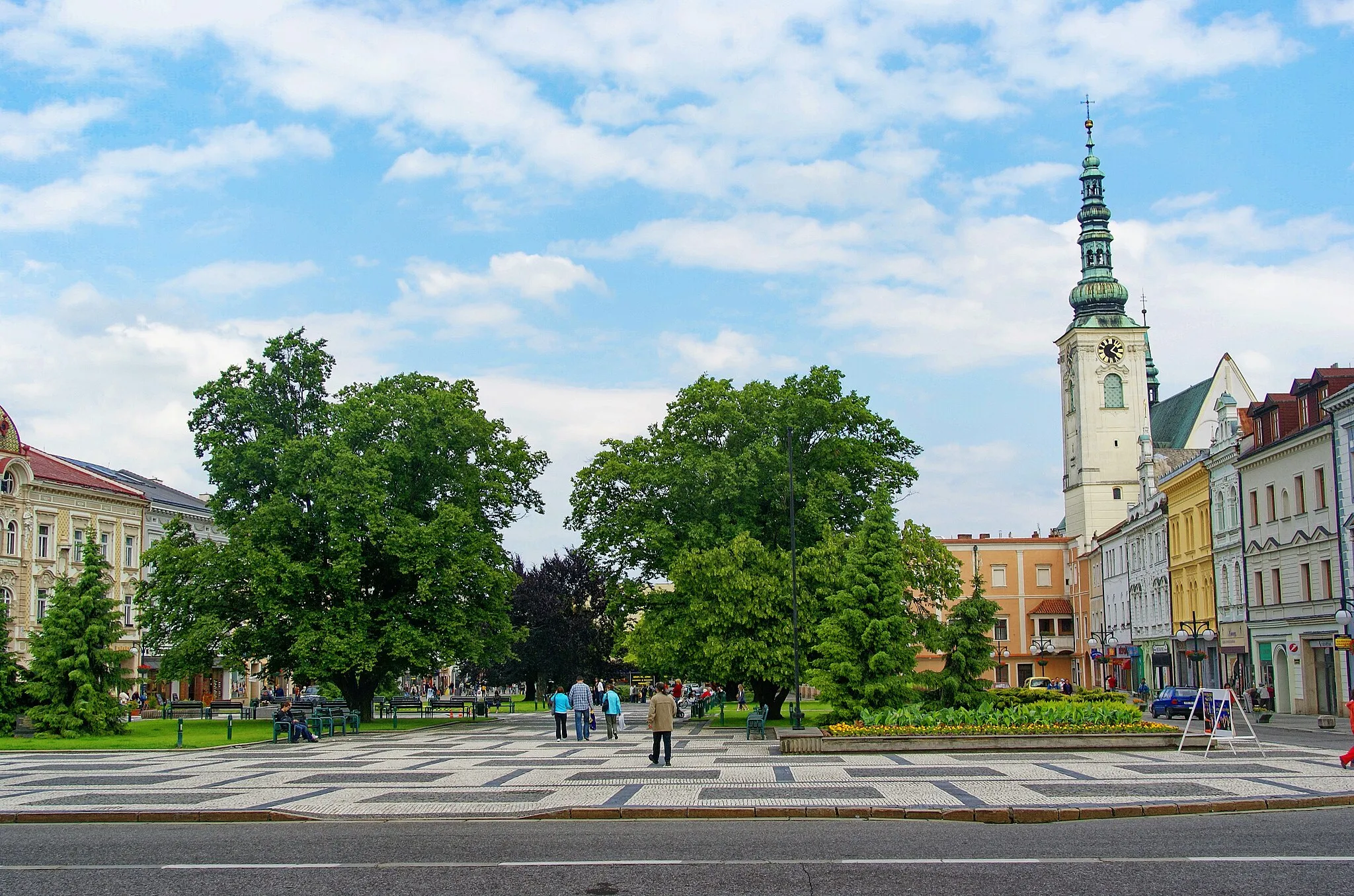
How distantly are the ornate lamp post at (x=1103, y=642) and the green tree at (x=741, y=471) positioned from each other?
1533 inches

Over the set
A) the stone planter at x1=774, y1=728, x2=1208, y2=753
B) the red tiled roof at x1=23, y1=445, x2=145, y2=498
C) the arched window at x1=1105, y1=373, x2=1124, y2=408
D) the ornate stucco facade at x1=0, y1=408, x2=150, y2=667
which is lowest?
the stone planter at x1=774, y1=728, x2=1208, y2=753

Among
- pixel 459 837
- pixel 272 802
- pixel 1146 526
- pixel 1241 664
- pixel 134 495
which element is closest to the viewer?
pixel 459 837

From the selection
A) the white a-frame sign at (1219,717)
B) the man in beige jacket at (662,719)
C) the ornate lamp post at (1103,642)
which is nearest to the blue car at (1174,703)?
the white a-frame sign at (1219,717)

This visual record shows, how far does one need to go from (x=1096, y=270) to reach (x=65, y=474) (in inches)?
3347

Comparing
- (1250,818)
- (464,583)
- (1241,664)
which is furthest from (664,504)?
(1250,818)

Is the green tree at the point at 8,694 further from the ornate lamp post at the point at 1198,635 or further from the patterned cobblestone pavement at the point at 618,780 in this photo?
the ornate lamp post at the point at 1198,635

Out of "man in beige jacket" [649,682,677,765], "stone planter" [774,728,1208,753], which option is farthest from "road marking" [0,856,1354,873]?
"stone planter" [774,728,1208,753]

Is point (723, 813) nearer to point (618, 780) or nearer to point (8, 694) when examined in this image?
point (618, 780)

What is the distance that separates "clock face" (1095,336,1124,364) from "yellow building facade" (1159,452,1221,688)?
42.5 metres

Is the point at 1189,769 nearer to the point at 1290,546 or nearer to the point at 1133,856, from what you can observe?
the point at 1133,856

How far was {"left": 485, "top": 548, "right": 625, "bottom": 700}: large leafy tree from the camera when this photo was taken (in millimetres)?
74625

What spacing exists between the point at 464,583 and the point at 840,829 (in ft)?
110

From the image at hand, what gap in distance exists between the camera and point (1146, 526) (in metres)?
75.1

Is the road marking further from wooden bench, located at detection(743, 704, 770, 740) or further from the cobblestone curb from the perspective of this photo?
wooden bench, located at detection(743, 704, 770, 740)
